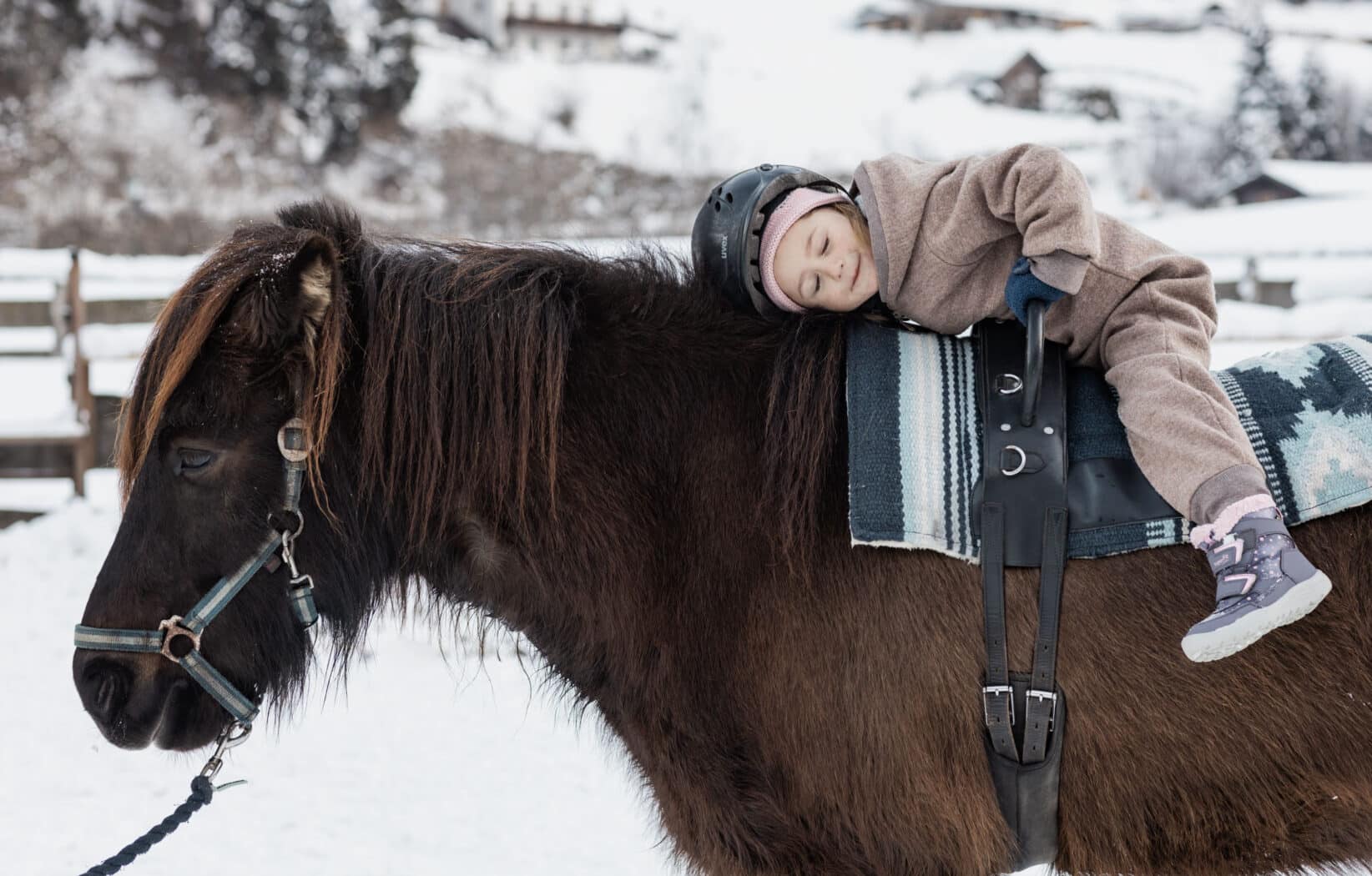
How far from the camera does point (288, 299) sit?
5.67 feet

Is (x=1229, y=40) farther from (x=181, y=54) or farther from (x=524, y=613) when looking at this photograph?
(x=524, y=613)

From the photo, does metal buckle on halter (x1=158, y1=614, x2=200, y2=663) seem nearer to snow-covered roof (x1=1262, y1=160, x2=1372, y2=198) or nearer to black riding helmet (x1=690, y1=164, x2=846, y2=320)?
black riding helmet (x1=690, y1=164, x2=846, y2=320)

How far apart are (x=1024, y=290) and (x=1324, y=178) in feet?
85.9

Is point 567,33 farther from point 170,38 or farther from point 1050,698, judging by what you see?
point 1050,698

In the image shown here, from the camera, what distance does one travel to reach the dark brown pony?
65.4 inches

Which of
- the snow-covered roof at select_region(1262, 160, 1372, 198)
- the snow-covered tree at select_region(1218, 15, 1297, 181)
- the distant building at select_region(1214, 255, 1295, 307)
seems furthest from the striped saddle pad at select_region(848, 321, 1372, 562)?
the snow-covered tree at select_region(1218, 15, 1297, 181)

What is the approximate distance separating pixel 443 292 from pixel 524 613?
2.13 ft

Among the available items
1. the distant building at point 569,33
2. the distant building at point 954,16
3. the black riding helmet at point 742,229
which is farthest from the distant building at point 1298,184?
the distant building at point 954,16

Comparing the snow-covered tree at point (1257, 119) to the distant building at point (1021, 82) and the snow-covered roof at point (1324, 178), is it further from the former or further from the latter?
the distant building at point (1021, 82)

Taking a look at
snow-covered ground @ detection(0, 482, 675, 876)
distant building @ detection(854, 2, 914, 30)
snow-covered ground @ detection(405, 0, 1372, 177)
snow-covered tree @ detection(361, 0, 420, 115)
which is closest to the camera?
snow-covered ground @ detection(0, 482, 675, 876)

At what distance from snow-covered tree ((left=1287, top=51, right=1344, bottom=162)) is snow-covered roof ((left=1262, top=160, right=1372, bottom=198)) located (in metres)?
2.04

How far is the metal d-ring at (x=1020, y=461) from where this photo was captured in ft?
5.62

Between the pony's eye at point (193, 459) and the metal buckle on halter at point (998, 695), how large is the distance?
1452 mm

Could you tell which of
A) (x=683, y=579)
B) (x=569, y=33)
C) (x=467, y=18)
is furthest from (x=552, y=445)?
(x=569, y=33)
